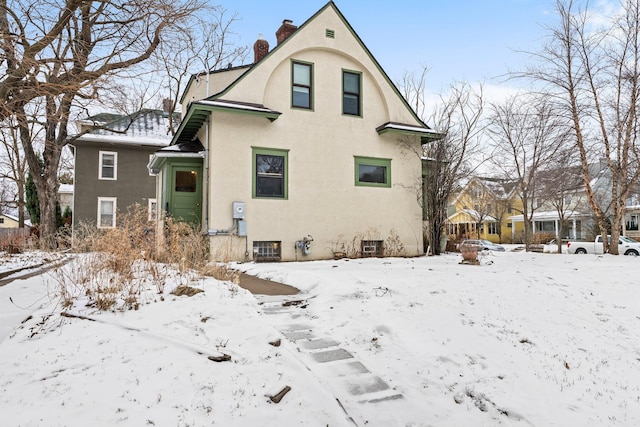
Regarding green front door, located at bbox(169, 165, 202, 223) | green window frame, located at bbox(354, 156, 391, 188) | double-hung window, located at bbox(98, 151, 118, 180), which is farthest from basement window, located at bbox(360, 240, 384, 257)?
double-hung window, located at bbox(98, 151, 118, 180)

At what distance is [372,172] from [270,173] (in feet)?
11.6

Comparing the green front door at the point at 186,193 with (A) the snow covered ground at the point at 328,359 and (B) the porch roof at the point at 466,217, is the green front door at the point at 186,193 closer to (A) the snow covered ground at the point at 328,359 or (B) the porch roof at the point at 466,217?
(A) the snow covered ground at the point at 328,359

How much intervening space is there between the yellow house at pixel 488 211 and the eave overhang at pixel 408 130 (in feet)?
71.2

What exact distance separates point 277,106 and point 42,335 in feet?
29.9

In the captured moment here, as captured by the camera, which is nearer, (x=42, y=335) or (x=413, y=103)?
(x=42, y=335)

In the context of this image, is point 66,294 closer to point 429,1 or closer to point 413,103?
point 429,1

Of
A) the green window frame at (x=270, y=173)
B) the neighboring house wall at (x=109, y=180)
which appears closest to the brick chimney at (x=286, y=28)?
the green window frame at (x=270, y=173)

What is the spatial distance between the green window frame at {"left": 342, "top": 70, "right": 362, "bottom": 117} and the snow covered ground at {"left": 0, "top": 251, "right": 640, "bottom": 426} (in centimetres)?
797

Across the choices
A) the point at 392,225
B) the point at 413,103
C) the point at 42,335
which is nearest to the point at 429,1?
the point at 413,103

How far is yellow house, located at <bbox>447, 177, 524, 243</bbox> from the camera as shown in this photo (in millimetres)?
35719

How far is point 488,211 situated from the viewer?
3844cm

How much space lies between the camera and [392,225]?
1305 centimetres

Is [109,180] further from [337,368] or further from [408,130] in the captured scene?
[337,368]

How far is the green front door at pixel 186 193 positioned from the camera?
1180cm
